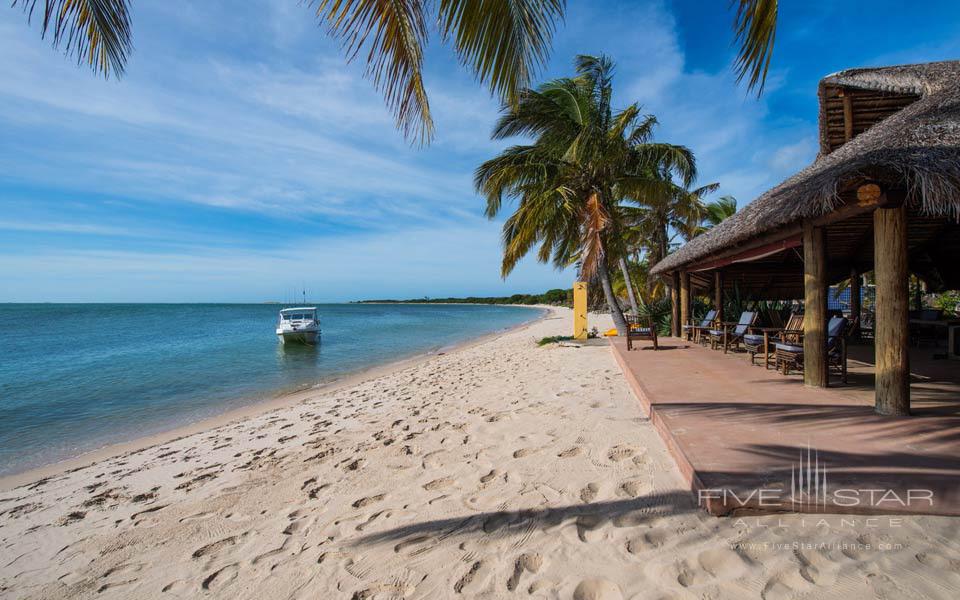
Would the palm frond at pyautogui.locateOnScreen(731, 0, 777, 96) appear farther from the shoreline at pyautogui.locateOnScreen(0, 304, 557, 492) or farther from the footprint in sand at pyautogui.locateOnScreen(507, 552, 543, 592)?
the shoreline at pyautogui.locateOnScreen(0, 304, 557, 492)

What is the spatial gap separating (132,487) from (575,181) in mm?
11443

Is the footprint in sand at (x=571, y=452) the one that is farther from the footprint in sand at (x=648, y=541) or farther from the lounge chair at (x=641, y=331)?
the lounge chair at (x=641, y=331)

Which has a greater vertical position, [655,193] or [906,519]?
Result: [655,193]

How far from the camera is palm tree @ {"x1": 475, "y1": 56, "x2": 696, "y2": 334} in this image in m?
11.5

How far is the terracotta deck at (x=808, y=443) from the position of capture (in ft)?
7.76

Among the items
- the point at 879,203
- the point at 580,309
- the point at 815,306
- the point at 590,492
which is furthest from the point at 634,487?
the point at 580,309

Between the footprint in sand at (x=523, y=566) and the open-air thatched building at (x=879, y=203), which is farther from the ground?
the open-air thatched building at (x=879, y=203)

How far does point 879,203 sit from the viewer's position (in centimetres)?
353

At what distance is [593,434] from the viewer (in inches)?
159

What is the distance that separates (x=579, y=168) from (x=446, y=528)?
36.9 feet

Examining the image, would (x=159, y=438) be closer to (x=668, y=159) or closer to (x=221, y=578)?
(x=221, y=578)

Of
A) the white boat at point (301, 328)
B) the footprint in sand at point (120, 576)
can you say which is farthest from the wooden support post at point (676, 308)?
the white boat at point (301, 328)

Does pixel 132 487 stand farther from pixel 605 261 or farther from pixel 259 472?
pixel 605 261

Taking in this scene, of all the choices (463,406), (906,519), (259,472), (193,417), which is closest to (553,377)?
(463,406)
